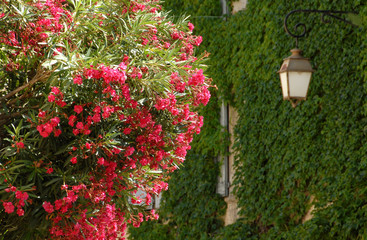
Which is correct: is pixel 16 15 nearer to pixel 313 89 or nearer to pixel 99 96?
pixel 99 96

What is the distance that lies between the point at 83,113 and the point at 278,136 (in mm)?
4831

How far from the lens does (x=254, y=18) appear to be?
10969 mm

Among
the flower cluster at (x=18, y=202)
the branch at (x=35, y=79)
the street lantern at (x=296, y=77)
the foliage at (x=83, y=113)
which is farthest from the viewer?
the street lantern at (x=296, y=77)

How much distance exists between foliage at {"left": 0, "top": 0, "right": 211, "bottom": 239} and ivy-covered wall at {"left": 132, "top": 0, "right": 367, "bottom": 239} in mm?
2726

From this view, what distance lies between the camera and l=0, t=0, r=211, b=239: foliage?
5.45m

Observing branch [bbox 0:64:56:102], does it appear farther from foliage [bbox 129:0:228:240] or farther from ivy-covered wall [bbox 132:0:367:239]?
foliage [bbox 129:0:228:240]

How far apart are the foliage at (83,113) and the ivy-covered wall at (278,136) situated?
273 cm

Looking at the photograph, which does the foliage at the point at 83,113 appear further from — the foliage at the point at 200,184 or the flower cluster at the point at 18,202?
the foliage at the point at 200,184

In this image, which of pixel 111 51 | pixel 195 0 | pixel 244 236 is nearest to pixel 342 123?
pixel 244 236

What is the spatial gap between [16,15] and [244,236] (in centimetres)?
581

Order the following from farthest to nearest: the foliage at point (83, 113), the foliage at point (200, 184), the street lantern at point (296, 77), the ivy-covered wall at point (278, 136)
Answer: the foliage at point (200, 184) < the ivy-covered wall at point (278, 136) < the street lantern at point (296, 77) < the foliage at point (83, 113)

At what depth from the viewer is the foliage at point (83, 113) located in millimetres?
5449

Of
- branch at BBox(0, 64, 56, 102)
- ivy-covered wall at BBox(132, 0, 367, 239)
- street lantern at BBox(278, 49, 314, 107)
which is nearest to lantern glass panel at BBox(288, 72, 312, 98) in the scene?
street lantern at BBox(278, 49, 314, 107)

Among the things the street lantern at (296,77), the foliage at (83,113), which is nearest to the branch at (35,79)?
the foliage at (83,113)
